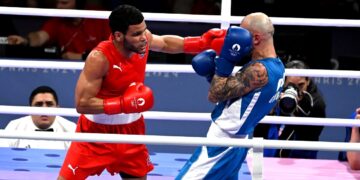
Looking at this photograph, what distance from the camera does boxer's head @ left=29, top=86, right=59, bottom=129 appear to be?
5078 mm

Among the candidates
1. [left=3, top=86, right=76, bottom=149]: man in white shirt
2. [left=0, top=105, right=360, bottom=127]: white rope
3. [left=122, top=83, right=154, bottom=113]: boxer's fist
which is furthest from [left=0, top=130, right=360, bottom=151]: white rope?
[left=3, top=86, right=76, bottom=149]: man in white shirt

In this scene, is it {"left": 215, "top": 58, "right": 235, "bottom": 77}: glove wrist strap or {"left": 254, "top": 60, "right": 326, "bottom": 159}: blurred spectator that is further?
{"left": 254, "top": 60, "right": 326, "bottom": 159}: blurred spectator

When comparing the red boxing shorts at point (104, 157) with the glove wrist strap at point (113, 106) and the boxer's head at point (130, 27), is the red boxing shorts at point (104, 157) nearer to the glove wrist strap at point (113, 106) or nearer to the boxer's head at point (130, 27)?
the glove wrist strap at point (113, 106)

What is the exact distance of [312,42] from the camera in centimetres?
597

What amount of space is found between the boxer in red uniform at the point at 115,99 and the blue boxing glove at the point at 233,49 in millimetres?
326

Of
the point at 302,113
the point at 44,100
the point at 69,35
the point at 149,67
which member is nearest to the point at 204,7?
the point at 69,35

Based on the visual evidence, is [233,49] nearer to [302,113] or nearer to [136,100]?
[136,100]

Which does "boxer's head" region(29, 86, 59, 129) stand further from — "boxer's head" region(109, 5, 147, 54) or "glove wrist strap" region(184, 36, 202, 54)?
"boxer's head" region(109, 5, 147, 54)

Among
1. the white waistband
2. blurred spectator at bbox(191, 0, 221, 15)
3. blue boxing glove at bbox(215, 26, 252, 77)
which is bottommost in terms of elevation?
the white waistband

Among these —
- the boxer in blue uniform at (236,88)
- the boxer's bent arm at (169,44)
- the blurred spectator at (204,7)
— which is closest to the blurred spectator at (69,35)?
the blurred spectator at (204,7)

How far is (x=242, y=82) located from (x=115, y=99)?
0.53m

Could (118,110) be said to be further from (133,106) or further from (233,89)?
(233,89)

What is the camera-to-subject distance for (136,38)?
3.60 meters

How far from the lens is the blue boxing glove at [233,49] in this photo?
350cm
